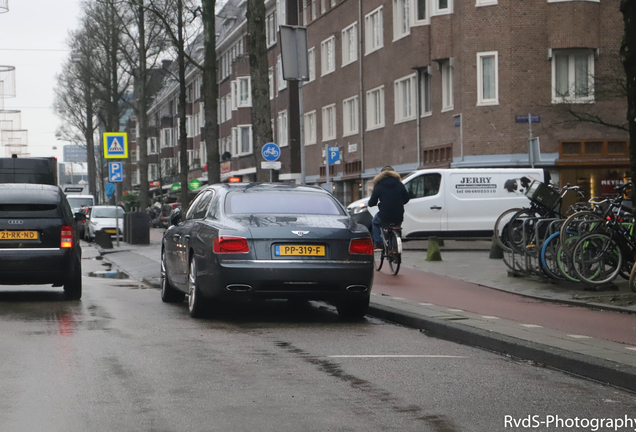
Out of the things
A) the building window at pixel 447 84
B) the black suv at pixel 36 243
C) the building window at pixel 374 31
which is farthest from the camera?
the building window at pixel 374 31

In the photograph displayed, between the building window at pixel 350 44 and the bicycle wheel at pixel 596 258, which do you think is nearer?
the bicycle wheel at pixel 596 258

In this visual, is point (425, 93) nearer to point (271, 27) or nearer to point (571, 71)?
point (571, 71)

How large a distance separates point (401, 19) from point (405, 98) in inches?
114

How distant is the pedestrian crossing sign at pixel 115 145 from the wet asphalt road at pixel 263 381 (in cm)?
2060

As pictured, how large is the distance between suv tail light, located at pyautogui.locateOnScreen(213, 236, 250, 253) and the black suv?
3898mm

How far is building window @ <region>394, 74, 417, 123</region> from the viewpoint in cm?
3806

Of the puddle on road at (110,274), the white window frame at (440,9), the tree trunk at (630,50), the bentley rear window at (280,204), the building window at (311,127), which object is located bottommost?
the puddle on road at (110,274)

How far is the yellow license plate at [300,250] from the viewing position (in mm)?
10891

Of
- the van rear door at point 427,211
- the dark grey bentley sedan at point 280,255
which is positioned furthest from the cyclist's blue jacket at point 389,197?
the van rear door at point 427,211

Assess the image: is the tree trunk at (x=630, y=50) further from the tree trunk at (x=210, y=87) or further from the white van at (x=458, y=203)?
the tree trunk at (x=210, y=87)

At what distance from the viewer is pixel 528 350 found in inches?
333

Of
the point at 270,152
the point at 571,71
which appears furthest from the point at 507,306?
the point at 571,71

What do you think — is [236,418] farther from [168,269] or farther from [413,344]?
[168,269]

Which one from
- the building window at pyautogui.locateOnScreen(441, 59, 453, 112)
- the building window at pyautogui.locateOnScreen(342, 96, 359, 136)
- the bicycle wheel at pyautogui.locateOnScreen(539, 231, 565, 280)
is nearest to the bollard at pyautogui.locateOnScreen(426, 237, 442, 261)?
the bicycle wheel at pyautogui.locateOnScreen(539, 231, 565, 280)
